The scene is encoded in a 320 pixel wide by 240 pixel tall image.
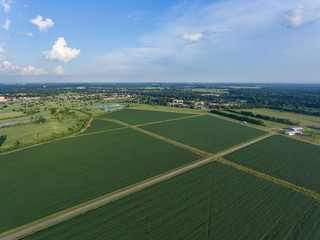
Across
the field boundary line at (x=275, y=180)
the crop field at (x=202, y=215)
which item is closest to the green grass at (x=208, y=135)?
the field boundary line at (x=275, y=180)

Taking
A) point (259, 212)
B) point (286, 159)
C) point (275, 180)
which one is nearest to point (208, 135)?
point (286, 159)

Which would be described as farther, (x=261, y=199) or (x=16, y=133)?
(x=16, y=133)

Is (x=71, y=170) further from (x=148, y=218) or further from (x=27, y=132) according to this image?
(x=27, y=132)

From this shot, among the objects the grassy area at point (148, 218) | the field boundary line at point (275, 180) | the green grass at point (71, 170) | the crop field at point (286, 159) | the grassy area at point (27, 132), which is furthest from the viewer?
the grassy area at point (27, 132)

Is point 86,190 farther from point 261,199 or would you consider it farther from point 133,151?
point 261,199

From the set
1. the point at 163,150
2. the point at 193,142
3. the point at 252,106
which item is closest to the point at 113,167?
the point at 163,150

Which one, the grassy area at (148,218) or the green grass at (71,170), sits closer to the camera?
the grassy area at (148,218)

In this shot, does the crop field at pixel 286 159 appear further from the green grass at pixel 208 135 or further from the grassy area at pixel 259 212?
the green grass at pixel 208 135
